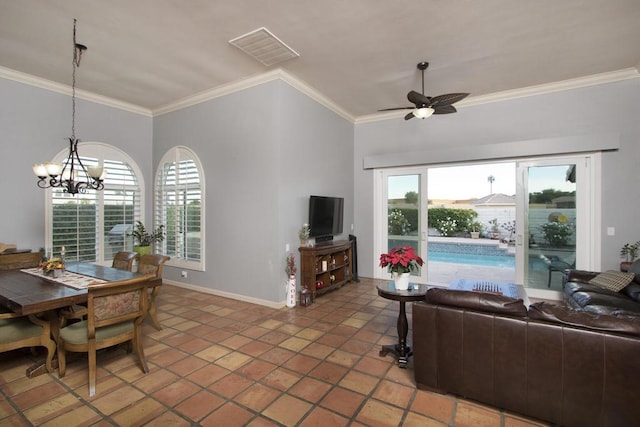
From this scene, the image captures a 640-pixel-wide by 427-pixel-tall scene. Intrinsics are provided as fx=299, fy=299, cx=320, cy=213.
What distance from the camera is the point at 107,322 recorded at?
2330 mm

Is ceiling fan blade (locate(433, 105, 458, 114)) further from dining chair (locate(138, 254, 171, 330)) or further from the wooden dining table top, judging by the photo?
the wooden dining table top

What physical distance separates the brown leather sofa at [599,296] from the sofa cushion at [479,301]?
153 centimetres

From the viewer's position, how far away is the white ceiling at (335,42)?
9.32ft

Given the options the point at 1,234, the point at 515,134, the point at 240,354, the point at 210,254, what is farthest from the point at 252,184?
the point at 515,134

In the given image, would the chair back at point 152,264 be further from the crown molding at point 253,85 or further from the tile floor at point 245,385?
the crown molding at point 253,85

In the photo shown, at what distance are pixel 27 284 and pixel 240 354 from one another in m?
2.06

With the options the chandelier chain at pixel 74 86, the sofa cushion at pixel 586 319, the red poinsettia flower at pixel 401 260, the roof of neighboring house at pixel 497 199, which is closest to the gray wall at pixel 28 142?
the chandelier chain at pixel 74 86

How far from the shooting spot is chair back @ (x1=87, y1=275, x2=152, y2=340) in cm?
224

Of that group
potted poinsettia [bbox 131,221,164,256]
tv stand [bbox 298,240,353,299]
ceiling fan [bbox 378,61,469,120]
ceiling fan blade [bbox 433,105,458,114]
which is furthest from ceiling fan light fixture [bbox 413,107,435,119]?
potted poinsettia [bbox 131,221,164,256]

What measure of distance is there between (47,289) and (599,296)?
544cm

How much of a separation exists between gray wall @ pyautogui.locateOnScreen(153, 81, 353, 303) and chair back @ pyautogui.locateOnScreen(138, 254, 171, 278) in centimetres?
122

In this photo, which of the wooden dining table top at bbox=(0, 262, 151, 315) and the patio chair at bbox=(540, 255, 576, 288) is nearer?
the wooden dining table top at bbox=(0, 262, 151, 315)

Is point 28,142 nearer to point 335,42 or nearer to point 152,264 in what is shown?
point 152,264

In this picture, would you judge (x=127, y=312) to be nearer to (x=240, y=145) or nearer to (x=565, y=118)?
(x=240, y=145)
